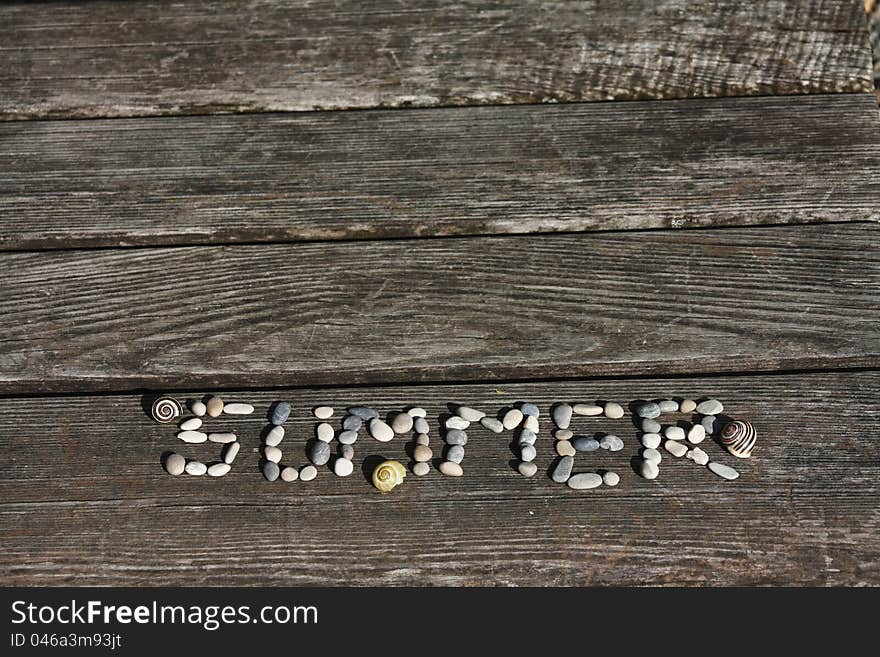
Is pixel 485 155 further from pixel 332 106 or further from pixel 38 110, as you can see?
pixel 38 110

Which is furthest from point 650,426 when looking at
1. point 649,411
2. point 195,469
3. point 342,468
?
point 195,469

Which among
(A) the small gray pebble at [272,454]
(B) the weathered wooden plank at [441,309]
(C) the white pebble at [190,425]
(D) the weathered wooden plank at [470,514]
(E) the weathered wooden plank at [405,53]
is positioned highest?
(E) the weathered wooden plank at [405,53]

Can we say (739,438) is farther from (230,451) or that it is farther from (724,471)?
(230,451)

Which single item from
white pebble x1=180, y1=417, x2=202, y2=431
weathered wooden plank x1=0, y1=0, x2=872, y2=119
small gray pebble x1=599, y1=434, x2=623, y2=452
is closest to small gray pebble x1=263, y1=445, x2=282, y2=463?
white pebble x1=180, y1=417, x2=202, y2=431

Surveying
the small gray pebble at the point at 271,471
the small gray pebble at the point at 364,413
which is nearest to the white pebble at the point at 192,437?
the small gray pebble at the point at 271,471

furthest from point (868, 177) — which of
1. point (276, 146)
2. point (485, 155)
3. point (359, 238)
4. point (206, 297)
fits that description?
point (206, 297)

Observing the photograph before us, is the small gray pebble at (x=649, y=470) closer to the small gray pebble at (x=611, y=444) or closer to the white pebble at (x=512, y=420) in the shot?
the small gray pebble at (x=611, y=444)
